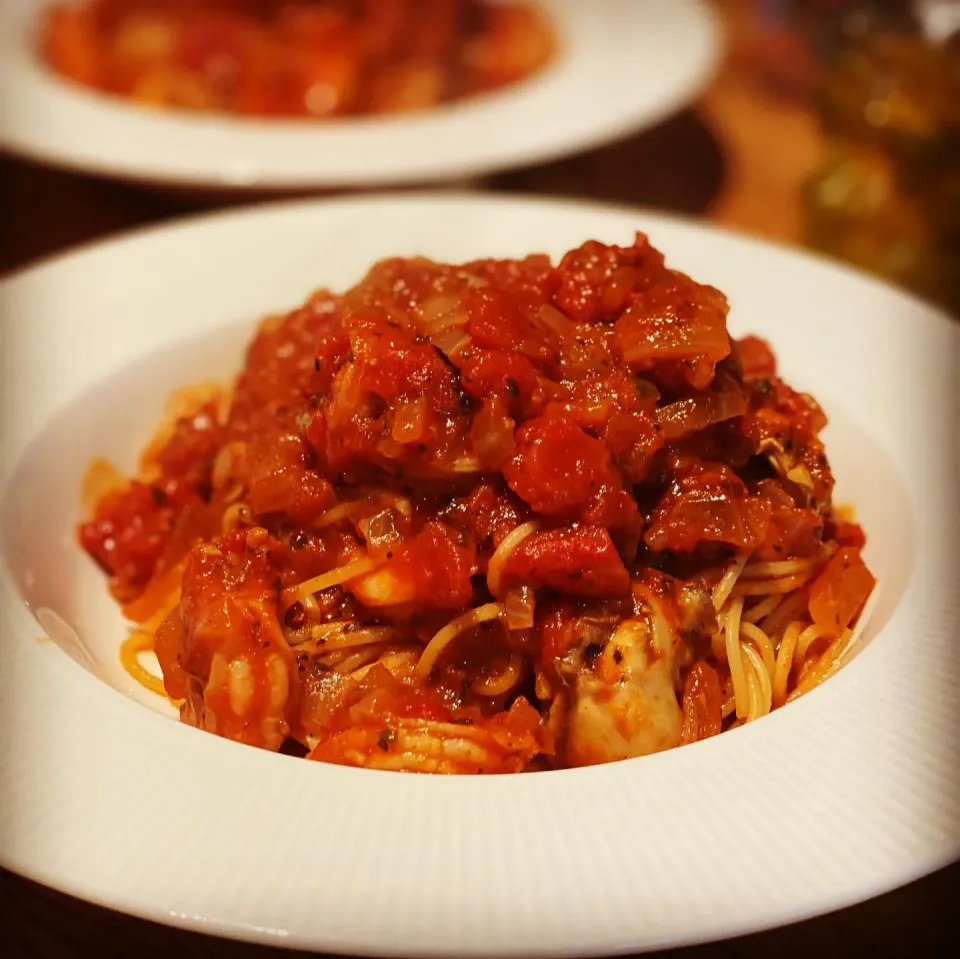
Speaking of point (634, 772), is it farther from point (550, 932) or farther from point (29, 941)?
point (29, 941)

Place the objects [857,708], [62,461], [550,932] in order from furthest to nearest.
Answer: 1. [62,461]
2. [857,708]
3. [550,932]

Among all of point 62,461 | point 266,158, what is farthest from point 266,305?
point 266,158

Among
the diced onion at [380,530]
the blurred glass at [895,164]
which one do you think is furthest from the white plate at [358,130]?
the diced onion at [380,530]

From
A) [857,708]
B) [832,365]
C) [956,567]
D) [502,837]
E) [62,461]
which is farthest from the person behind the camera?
[832,365]

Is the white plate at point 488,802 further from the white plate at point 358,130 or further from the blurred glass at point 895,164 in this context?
the white plate at point 358,130

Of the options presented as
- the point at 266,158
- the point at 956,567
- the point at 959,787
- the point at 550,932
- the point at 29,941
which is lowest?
the point at 29,941

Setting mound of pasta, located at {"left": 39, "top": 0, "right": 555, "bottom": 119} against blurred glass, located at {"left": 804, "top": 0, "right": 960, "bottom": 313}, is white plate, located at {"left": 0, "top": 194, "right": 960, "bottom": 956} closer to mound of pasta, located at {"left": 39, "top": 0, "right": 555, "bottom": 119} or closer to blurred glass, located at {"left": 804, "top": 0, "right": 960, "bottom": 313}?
blurred glass, located at {"left": 804, "top": 0, "right": 960, "bottom": 313}

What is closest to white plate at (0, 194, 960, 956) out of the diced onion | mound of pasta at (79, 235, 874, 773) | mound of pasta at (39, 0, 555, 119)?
mound of pasta at (79, 235, 874, 773)
